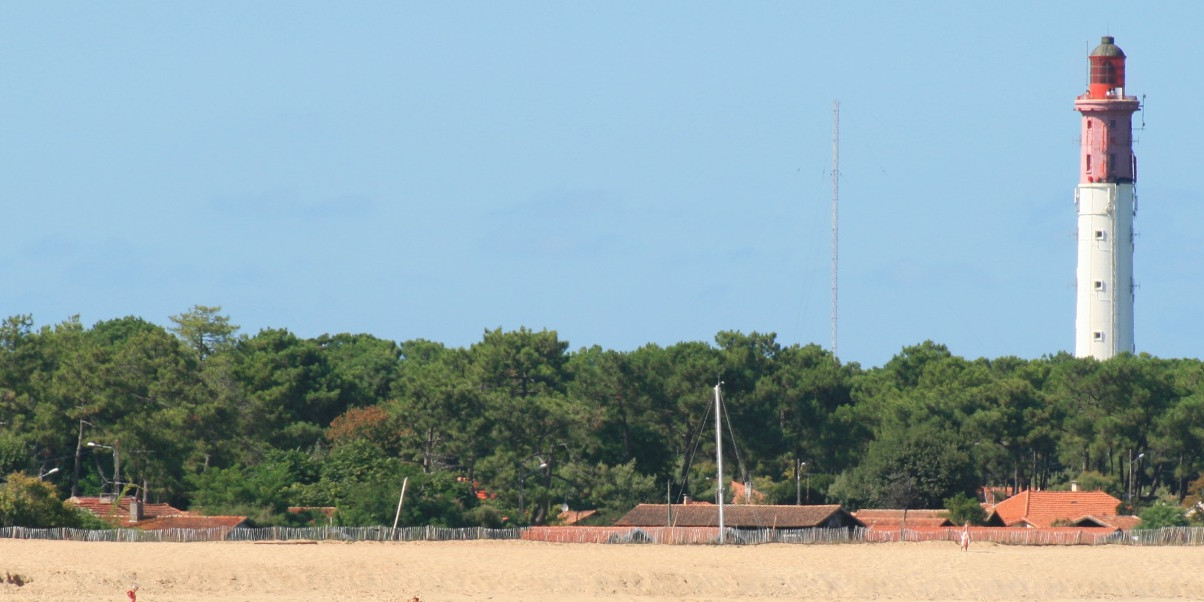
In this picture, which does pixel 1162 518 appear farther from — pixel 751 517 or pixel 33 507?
pixel 33 507

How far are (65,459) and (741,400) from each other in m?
26.3

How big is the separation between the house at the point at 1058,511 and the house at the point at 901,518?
6.68ft

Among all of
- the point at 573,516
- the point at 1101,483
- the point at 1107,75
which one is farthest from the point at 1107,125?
the point at 573,516

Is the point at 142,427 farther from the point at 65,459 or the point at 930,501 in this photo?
the point at 930,501

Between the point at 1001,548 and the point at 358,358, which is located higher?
the point at 358,358

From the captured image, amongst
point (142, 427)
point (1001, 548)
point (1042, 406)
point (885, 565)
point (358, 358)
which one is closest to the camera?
point (885, 565)

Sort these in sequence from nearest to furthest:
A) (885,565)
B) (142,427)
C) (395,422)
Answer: (885,565) < (142,427) < (395,422)

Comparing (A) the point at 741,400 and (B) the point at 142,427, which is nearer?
(B) the point at 142,427

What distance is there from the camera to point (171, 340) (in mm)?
76438

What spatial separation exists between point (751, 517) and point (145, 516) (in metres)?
18.3

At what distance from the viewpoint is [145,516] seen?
59.6 meters

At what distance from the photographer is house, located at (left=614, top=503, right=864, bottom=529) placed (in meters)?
59.1

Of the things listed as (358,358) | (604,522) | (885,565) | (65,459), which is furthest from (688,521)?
(358,358)

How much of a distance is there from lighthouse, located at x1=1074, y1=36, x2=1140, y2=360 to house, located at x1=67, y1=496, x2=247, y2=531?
46.6m
